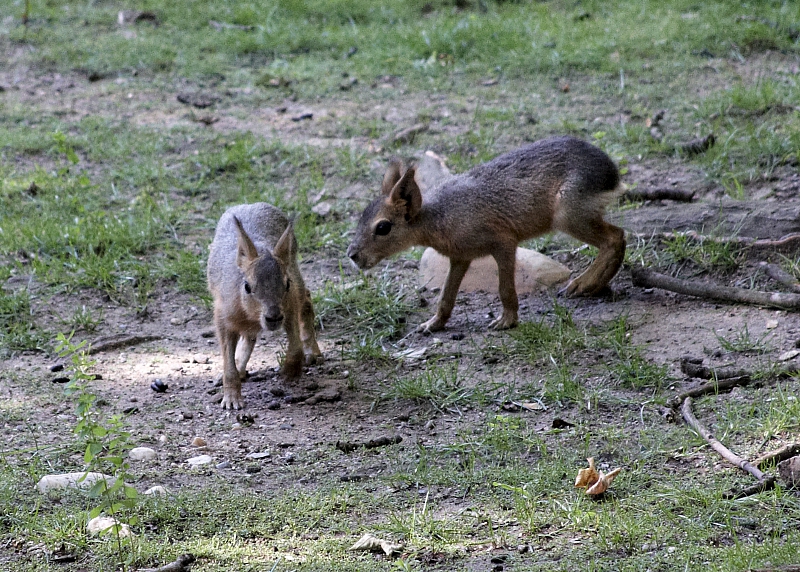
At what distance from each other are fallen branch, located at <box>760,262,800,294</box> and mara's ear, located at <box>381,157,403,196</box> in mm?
1942

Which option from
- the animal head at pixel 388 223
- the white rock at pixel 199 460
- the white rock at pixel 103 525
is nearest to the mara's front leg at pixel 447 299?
the animal head at pixel 388 223

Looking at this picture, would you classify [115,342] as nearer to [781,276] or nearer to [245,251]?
[245,251]

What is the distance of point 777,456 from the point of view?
3236 mm

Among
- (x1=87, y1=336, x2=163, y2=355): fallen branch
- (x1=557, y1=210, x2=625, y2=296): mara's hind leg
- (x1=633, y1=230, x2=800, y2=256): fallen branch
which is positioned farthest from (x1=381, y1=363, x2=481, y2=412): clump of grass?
(x1=633, y1=230, x2=800, y2=256): fallen branch

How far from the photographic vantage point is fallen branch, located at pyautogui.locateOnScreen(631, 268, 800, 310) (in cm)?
450

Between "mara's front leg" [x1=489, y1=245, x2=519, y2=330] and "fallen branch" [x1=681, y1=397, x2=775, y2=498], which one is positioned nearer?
"fallen branch" [x1=681, y1=397, x2=775, y2=498]

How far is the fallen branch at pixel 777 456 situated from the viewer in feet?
10.6

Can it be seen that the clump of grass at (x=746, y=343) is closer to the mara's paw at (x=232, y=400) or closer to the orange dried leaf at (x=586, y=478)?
the orange dried leaf at (x=586, y=478)

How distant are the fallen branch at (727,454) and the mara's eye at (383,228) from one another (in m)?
1.90

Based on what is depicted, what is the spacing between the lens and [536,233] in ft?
17.1

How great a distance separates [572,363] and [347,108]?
13.3 feet

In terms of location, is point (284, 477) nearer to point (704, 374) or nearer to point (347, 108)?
point (704, 374)

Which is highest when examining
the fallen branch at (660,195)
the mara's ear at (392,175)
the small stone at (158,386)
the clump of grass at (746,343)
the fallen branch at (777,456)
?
the mara's ear at (392,175)

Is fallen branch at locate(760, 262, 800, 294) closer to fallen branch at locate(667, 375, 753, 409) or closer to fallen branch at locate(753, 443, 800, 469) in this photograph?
fallen branch at locate(667, 375, 753, 409)
